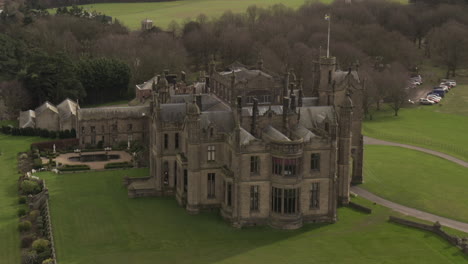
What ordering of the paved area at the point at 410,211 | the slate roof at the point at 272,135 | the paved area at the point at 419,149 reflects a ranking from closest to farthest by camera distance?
the slate roof at the point at 272,135 → the paved area at the point at 410,211 → the paved area at the point at 419,149

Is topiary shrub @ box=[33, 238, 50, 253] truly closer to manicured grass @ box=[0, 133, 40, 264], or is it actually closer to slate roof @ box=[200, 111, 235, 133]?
manicured grass @ box=[0, 133, 40, 264]

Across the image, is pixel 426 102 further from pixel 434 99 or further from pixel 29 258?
pixel 29 258

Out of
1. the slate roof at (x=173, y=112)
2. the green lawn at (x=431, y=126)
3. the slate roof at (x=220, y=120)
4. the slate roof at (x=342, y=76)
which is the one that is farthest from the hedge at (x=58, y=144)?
the green lawn at (x=431, y=126)

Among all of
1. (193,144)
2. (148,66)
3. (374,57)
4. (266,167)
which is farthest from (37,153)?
(374,57)

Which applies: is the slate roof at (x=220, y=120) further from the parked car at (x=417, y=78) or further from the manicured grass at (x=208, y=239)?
the parked car at (x=417, y=78)

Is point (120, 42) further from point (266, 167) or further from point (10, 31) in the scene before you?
point (266, 167)
